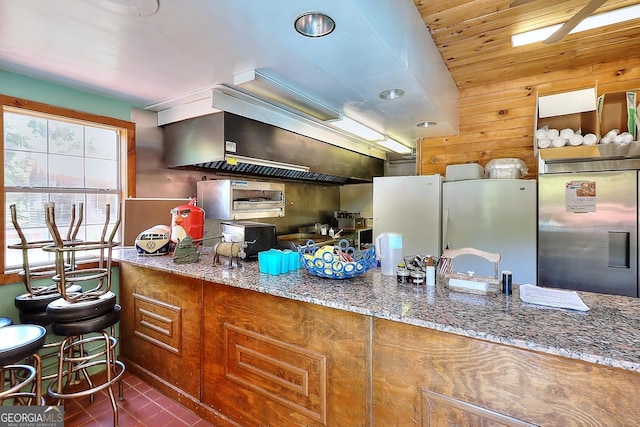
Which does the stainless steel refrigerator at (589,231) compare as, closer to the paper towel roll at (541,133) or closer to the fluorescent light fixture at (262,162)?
the paper towel roll at (541,133)

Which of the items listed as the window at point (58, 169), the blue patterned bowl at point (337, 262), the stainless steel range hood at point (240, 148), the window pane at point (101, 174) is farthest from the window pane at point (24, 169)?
the blue patterned bowl at point (337, 262)

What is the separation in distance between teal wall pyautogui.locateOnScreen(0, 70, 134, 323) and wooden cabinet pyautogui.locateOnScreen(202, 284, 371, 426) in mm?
1440

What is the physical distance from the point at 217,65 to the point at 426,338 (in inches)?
80.5

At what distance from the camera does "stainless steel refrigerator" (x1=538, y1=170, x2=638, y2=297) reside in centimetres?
237

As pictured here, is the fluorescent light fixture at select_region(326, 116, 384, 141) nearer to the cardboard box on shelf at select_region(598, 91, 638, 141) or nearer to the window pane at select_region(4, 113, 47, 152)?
the cardboard box on shelf at select_region(598, 91, 638, 141)

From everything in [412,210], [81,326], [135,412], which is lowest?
[135,412]

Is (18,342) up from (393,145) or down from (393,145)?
down

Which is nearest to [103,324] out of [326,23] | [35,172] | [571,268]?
[35,172]

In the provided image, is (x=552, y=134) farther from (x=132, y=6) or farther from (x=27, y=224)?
(x=27, y=224)

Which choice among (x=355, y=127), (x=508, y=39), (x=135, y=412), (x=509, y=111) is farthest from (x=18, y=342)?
(x=509, y=111)

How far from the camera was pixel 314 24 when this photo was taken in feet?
4.99

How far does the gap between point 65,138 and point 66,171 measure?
0.27m

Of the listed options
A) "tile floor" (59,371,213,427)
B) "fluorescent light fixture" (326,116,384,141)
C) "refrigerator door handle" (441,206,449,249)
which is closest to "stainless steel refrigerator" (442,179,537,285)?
"refrigerator door handle" (441,206,449,249)

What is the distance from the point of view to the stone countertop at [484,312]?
946 millimetres
